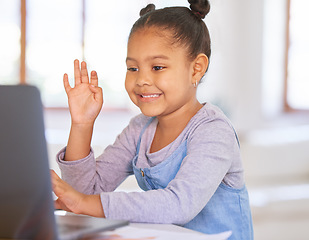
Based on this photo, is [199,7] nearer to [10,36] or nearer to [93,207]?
[93,207]

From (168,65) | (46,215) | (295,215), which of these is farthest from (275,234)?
(46,215)

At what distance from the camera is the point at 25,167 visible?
0.68m

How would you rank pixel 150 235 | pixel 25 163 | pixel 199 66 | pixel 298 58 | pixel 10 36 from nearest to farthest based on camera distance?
pixel 25 163, pixel 150 235, pixel 199 66, pixel 10 36, pixel 298 58

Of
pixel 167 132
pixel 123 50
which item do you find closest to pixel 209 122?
pixel 167 132

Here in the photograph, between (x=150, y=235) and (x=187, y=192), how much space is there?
16 cm

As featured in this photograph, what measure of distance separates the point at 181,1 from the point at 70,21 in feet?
3.80

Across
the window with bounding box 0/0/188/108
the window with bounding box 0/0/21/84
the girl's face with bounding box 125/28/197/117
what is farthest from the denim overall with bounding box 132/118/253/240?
the window with bounding box 0/0/21/84

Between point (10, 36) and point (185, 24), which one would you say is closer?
point (185, 24)

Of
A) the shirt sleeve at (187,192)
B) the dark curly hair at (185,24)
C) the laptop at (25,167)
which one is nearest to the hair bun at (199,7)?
the dark curly hair at (185,24)

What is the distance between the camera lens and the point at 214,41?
17.3 ft

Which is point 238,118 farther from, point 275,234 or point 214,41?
point 275,234

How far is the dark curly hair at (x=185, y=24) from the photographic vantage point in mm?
1224

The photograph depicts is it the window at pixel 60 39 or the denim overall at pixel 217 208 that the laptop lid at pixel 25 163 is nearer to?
the denim overall at pixel 217 208

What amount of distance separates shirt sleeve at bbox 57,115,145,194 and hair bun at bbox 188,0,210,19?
0.30 m
